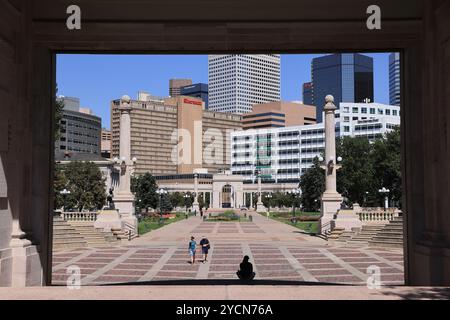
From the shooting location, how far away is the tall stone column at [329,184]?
42.8 m

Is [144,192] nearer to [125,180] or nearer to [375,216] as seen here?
[125,180]

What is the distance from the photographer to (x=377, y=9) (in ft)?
39.0

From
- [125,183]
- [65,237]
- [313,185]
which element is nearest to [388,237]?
[65,237]

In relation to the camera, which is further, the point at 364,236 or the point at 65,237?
the point at 364,236

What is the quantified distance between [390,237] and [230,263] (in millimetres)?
13207

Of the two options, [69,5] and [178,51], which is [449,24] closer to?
[178,51]

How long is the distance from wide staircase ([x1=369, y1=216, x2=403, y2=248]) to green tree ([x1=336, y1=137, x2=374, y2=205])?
153 feet

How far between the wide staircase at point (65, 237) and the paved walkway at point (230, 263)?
1.33 meters

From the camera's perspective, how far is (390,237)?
3406 centimetres

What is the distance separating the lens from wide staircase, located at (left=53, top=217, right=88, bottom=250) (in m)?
33.5

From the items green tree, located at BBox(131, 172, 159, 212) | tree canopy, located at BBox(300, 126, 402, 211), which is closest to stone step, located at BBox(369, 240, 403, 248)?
tree canopy, located at BBox(300, 126, 402, 211)

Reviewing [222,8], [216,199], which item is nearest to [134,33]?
[222,8]
